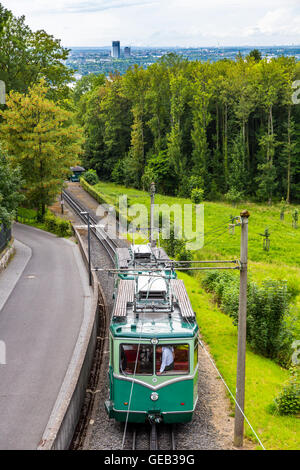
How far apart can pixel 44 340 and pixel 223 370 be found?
7082mm

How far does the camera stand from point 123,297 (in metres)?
14.8

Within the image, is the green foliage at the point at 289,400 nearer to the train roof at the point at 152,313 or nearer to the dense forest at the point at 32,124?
the train roof at the point at 152,313

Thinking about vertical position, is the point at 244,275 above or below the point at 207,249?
above

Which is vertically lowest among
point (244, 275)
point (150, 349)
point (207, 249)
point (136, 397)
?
point (207, 249)

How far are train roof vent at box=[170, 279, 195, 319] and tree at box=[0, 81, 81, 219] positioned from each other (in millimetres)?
25873

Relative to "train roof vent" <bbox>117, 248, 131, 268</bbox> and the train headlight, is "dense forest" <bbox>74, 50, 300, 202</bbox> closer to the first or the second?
"train roof vent" <bbox>117, 248, 131, 268</bbox>

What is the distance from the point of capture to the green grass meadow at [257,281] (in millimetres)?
14586

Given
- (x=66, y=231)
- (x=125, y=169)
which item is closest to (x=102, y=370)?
(x=66, y=231)

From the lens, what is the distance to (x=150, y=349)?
12.8 metres

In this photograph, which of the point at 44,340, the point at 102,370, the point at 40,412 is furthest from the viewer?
the point at 44,340

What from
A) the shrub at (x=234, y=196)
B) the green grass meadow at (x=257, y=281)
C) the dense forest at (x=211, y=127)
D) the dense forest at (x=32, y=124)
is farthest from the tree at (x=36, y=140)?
the shrub at (x=234, y=196)

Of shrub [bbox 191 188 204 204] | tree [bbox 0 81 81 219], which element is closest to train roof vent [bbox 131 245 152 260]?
tree [bbox 0 81 81 219]

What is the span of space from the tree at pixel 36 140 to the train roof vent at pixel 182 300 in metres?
25.9
